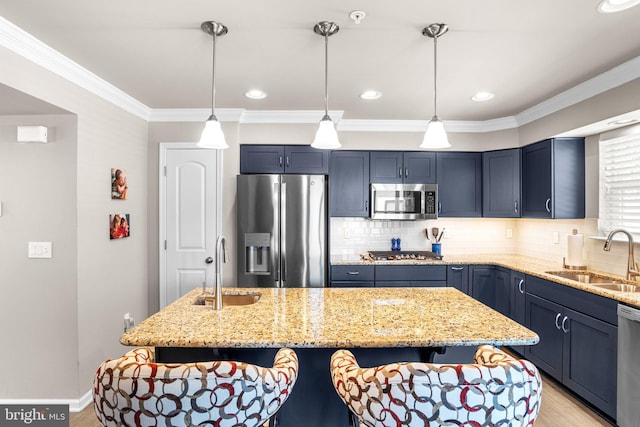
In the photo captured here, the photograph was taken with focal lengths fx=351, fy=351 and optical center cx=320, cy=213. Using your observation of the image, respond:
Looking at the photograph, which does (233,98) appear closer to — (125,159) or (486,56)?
(125,159)

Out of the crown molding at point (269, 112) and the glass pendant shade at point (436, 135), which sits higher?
the crown molding at point (269, 112)

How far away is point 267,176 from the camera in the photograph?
11.4 feet

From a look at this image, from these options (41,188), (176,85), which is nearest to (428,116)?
(176,85)

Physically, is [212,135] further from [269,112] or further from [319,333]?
[269,112]

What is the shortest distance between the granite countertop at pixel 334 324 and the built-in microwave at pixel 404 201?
182 cm

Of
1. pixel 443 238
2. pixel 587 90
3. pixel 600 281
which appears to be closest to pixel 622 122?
pixel 587 90

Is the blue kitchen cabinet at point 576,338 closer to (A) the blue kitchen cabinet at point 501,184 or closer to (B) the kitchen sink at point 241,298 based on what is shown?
(A) the blue kitchen cabinet at point 501,184

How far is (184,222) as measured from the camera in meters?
3.59

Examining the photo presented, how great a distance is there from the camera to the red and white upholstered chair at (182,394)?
1020 millimetres

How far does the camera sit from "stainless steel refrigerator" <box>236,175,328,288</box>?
3.46 metres

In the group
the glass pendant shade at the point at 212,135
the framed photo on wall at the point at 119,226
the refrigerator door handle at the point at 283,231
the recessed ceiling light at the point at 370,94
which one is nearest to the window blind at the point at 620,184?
the recessed ceiling light at the point at 370,94

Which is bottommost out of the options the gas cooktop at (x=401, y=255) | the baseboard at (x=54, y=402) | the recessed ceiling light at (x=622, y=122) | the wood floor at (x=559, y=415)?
the wood floor at (x=559, y=415)

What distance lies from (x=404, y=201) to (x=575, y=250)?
1.63m

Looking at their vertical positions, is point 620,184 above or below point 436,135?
below
